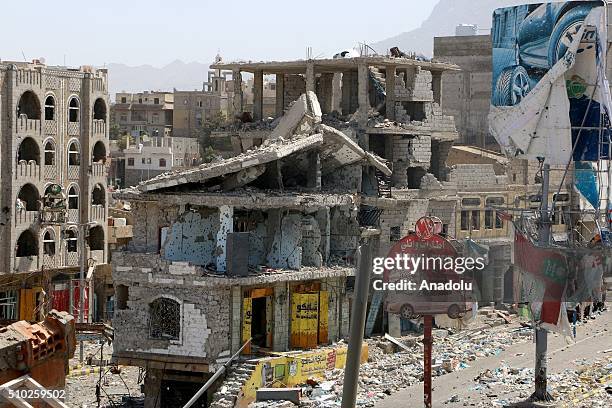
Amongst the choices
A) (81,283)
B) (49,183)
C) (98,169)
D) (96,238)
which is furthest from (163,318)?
(98,169)

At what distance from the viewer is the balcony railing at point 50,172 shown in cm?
5662

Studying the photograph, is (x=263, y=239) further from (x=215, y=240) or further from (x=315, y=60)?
(x=315, y=60)

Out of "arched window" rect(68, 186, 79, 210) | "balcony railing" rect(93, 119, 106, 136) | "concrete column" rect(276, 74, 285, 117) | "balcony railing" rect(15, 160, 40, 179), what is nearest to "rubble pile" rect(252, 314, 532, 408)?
"concrete column" rect(276, 74, 285, 117)

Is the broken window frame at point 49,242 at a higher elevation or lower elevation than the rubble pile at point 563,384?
higher

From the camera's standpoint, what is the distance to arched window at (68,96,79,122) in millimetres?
58219

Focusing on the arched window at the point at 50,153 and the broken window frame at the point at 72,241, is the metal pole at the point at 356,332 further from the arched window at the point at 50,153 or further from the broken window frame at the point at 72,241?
the broken window frame at the point at 72,241

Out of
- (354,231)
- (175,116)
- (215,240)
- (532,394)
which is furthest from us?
(175,116)

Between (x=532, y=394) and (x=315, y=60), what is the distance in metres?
21.5

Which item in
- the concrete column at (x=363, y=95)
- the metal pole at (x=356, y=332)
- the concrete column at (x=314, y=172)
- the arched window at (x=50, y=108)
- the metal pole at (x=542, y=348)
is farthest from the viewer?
the arched window at (x=50, y=108)

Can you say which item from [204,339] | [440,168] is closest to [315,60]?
[440,168]

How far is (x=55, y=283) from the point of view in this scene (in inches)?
2248

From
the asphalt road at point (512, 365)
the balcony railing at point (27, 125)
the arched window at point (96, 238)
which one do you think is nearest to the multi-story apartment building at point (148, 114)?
the arched window at point (96, 238)

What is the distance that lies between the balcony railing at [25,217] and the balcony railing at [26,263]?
1.35 m

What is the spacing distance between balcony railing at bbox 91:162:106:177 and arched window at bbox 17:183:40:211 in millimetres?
3573
